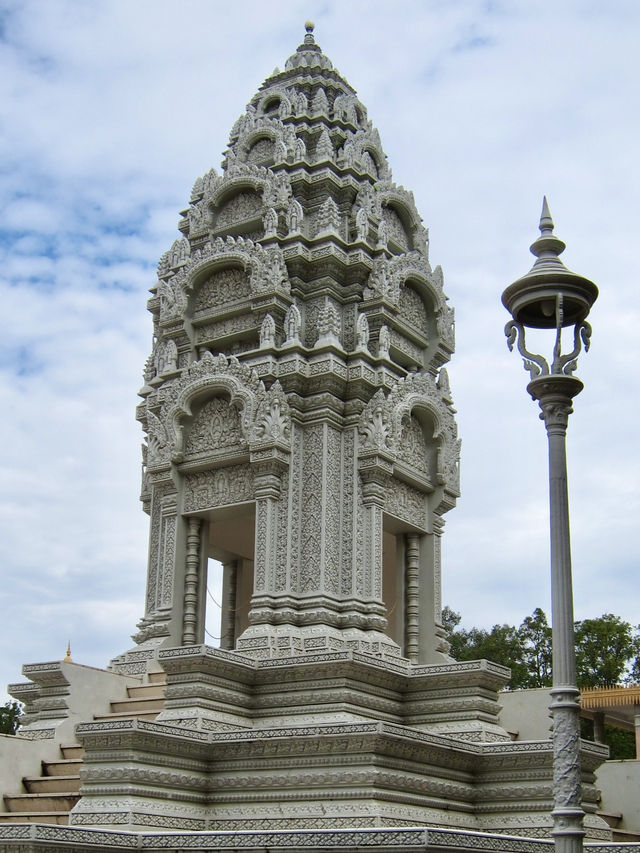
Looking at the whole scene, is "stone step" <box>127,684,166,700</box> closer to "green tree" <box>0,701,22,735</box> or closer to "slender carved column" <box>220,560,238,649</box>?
"slender carved column" <box>220,560,238,649</box>

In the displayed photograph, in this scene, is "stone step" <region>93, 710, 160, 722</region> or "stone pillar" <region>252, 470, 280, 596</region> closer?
"stone step" <region>93, 710, 160, 722</region>

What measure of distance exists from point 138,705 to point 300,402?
5.19 meters

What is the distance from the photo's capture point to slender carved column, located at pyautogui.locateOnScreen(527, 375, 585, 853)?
6.96m

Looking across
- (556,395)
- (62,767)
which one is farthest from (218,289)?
(556,395)

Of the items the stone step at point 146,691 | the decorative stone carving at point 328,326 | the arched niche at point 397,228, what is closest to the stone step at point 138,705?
the stone step at point 146,691

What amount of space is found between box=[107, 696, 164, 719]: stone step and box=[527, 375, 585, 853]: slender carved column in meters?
8.56

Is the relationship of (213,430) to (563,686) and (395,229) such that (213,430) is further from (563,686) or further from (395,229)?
(563,686)

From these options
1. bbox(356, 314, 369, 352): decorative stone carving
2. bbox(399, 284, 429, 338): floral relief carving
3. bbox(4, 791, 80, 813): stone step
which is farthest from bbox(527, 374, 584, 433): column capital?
bbox(399, 284, 429, 338): floral relief carving

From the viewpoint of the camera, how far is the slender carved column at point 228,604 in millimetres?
19406

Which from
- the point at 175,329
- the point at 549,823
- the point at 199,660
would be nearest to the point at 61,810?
the point at 199,660

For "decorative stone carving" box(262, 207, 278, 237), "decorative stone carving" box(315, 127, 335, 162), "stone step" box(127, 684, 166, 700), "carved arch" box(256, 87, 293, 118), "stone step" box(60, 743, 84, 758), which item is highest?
"carved arch" box(256, 87, 293, 118)

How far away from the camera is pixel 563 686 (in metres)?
7.19

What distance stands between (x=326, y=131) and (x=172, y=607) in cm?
887

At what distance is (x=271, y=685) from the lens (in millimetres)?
14484
